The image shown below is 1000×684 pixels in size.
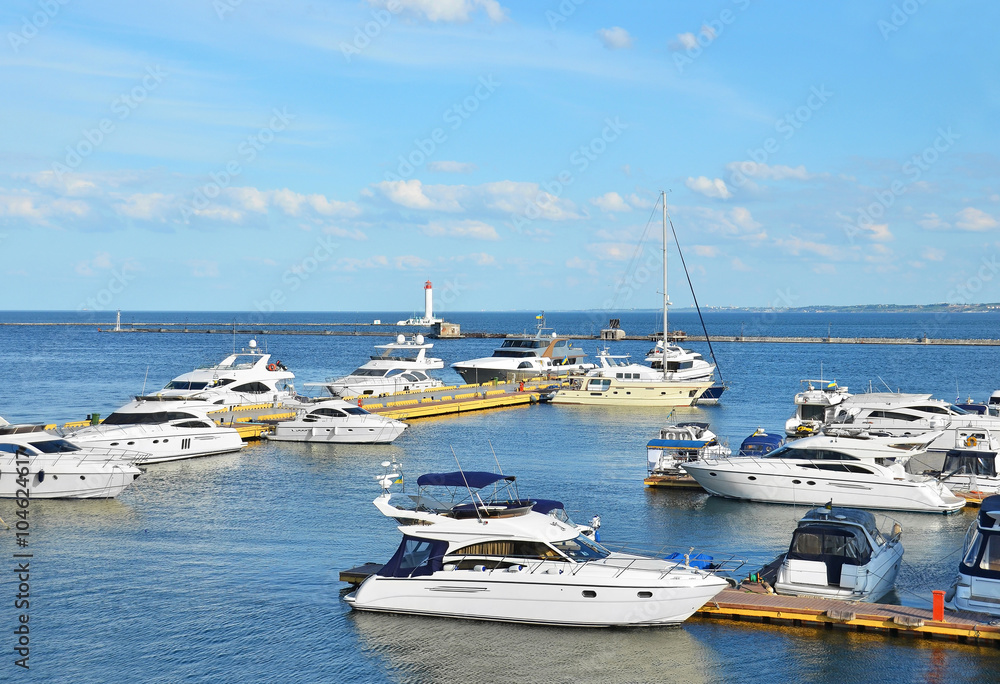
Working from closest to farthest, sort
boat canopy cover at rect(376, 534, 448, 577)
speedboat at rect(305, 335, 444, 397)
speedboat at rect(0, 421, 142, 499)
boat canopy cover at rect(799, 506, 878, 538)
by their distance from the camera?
boat canopy cover at rect(376, 534, 448, 577)
boat canopy cover at rect(799, 506, 878, 538)
speedboat at rect(0, 421, 142, 499)
speedboat at rect(305, 335, 444, 397)

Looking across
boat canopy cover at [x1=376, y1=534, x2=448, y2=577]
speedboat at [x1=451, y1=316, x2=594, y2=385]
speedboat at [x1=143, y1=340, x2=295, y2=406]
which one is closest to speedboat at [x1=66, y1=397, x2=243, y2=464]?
speedboat at [x1=143, y1=340, x2=295, y2=406]

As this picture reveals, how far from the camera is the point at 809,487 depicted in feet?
90.4

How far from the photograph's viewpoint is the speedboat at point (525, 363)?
67.4m

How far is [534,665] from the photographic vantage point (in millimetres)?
16000

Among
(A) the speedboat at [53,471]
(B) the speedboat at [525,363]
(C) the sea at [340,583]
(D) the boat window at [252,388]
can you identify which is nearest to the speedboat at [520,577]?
(C) the sea at [340,583]

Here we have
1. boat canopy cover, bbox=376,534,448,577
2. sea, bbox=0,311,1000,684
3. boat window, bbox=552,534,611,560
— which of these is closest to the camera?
sea, bbox=0,311,1000,684

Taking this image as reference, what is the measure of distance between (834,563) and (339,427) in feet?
84.3

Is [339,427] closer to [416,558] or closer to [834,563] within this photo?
[416,558]

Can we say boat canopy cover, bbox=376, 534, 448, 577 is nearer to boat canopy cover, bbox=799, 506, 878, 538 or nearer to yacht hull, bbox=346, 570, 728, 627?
yacht hull, bbox=346, 570, 728, 627

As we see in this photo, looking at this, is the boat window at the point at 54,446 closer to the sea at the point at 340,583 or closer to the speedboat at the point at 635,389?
the sea at the point at 340,583

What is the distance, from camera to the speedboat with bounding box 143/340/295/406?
44938 mm

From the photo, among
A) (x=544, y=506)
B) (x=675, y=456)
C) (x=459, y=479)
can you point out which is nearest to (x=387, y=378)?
(x=675, y=456)

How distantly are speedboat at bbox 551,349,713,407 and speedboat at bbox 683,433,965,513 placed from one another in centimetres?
2840

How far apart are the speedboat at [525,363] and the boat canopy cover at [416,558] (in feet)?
160
